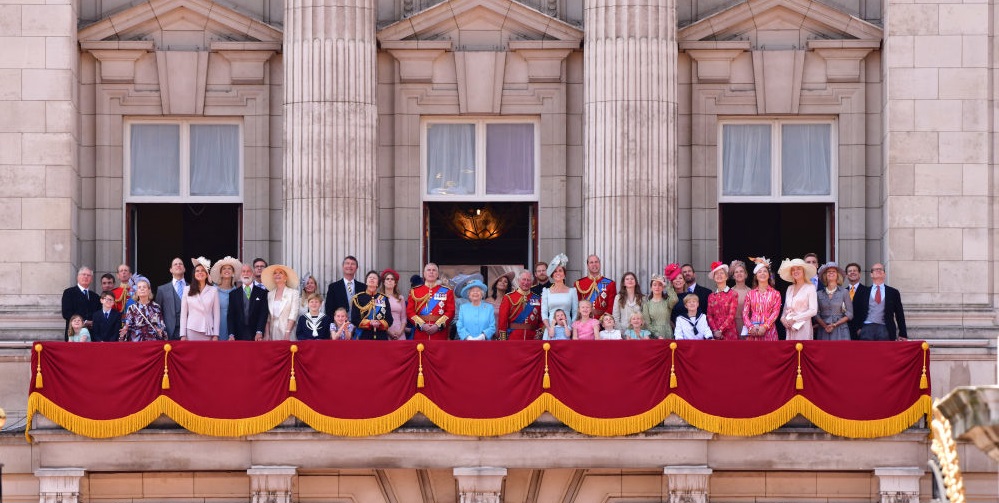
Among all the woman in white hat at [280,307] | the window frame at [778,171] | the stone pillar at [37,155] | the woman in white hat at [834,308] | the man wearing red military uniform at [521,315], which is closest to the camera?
the woman in white hat at [280,307]

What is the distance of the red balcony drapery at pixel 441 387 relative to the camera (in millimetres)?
29922

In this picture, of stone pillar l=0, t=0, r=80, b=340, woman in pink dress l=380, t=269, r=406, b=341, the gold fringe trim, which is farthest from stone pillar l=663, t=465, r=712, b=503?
stone pillar l=0, t=0, r=80, b=340

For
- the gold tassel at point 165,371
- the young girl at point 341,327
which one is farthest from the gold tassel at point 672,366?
the gold tassel at point 165,371

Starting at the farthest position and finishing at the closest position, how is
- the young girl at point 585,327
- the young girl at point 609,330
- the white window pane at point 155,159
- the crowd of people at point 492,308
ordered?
the white window pane at point 155,159 < the crowd of people at point 492,308 < the young girl at point 585,327 < the young girl at point 609,330

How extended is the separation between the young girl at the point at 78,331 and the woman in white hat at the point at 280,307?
8.93 ft

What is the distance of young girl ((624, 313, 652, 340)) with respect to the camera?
99.9 feet

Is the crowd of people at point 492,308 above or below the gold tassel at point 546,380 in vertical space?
above

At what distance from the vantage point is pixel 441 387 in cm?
2998

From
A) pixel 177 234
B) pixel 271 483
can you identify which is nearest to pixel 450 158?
pixel 177 234

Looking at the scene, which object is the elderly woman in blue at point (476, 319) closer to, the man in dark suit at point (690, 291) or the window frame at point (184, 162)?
the man in dark suit at point (690, 291)

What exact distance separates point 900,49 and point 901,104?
0.94 m

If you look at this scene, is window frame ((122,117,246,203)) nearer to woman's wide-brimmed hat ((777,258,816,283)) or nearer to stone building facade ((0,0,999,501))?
stone building facade ((0,0,999,501))

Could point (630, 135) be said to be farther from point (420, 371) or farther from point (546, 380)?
point (420, 371)

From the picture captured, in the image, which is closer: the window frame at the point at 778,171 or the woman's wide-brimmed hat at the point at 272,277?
the woman's wide-brimmed hat at the point at 272,277
